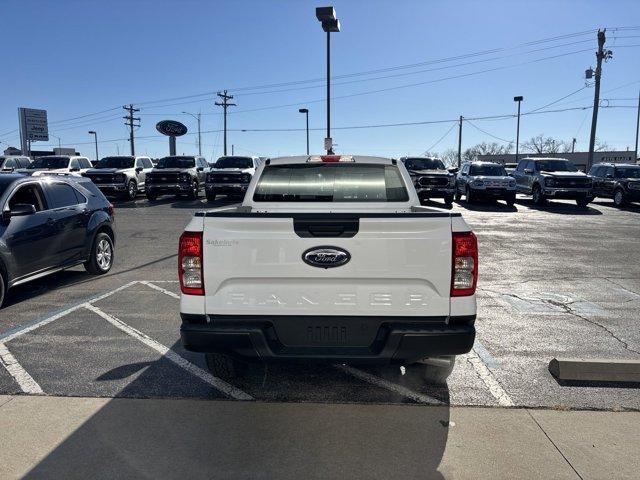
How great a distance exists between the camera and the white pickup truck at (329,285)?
3.26m

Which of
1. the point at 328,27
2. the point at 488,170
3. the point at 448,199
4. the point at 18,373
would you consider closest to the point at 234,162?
the point at 328,27

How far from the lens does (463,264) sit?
3.31 meters

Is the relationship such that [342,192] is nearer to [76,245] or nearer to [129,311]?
[129,311]

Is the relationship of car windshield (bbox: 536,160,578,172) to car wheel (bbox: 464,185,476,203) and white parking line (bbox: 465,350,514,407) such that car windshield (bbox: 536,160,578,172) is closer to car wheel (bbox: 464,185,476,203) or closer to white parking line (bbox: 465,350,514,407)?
car wheel (bbox: 464,185,476,203)

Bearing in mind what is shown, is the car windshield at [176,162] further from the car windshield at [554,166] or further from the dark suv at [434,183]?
the car windshield at [554,166]

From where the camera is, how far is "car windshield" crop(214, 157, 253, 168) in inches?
914

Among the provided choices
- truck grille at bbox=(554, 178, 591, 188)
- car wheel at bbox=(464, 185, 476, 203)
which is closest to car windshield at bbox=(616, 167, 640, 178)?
truck grille at bbox=(554, 178, 591, 188)

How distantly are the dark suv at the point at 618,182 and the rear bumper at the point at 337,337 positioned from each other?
74.8 feet

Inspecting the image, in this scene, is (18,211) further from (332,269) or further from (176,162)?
(176,162)

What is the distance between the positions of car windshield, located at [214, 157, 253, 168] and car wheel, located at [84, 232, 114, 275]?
47.4 ft

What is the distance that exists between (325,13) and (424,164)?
27.5ft

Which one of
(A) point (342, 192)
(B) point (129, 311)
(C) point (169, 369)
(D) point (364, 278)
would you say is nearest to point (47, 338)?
(B) point (129, 311)

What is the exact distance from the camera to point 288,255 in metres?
3.28

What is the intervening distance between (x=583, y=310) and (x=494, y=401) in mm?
3357
